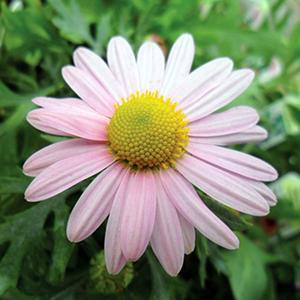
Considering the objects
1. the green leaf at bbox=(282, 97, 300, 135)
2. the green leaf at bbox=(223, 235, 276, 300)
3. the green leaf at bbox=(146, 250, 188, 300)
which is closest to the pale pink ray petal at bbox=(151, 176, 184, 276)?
the green leaf at bbox=(146, 250, 188, 300)

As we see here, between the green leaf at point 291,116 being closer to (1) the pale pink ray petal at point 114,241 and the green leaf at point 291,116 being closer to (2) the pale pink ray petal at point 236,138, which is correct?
(2) the pale pink ray petal at point 236,138

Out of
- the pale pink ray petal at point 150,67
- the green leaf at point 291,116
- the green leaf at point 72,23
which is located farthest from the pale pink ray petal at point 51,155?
the green leaf at point 291,116

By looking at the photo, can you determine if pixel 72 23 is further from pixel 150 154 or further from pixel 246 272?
pixel 246 272

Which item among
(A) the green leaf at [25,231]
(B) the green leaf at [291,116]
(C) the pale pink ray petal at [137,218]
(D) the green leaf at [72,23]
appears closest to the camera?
(C) the pale pink ray petal at [137,218]

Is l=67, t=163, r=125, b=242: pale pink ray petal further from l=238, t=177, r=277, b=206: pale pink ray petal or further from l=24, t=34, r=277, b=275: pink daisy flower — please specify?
l=238, t=177, r=277, b=206: pale pink ray petal

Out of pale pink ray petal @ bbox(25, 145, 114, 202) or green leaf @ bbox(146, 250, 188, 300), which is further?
green leaf @ bbox(146, 250, 188, 300)

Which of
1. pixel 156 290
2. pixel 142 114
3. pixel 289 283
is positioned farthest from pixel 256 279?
pixel 142 114
